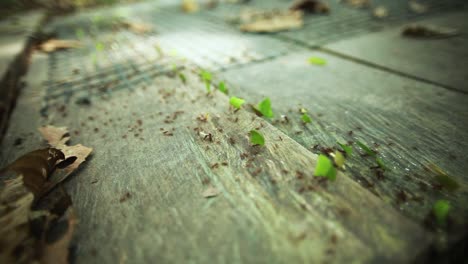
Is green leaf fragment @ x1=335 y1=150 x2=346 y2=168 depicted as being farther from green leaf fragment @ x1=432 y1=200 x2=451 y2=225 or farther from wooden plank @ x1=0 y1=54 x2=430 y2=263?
green leaf fragment @ x1=432 y1=200 x2=451 y2=225

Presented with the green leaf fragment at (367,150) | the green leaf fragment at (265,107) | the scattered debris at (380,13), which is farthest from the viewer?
the scattered debris at (380,13)

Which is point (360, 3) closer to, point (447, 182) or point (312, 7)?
point (312, 7)

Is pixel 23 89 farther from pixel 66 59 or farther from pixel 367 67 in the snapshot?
pixel 367 67

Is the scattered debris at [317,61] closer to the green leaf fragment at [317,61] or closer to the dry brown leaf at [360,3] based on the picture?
the green leaf fragment at [317,61]

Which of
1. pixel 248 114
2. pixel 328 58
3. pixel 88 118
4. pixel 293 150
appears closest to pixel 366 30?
pixel 328 58

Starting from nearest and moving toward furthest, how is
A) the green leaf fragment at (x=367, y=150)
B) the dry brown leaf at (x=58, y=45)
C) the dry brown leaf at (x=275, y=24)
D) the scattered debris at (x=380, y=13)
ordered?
the green leaf fragment at (x=367, y=150)
the dry brown leaf at (x=58, y=45)
the dry brown leaf at (x=275, y=24)
the scattered debris at (x=380, y=13)

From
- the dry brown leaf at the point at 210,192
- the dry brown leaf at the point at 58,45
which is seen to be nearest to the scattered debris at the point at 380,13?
the dry brown leaf at the point at 210,192

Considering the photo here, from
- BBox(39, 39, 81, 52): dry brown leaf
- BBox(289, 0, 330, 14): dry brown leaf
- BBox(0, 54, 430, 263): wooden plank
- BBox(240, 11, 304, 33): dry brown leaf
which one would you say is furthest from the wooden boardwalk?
BBox(289, 0, 330, 14): dry brown leaf
